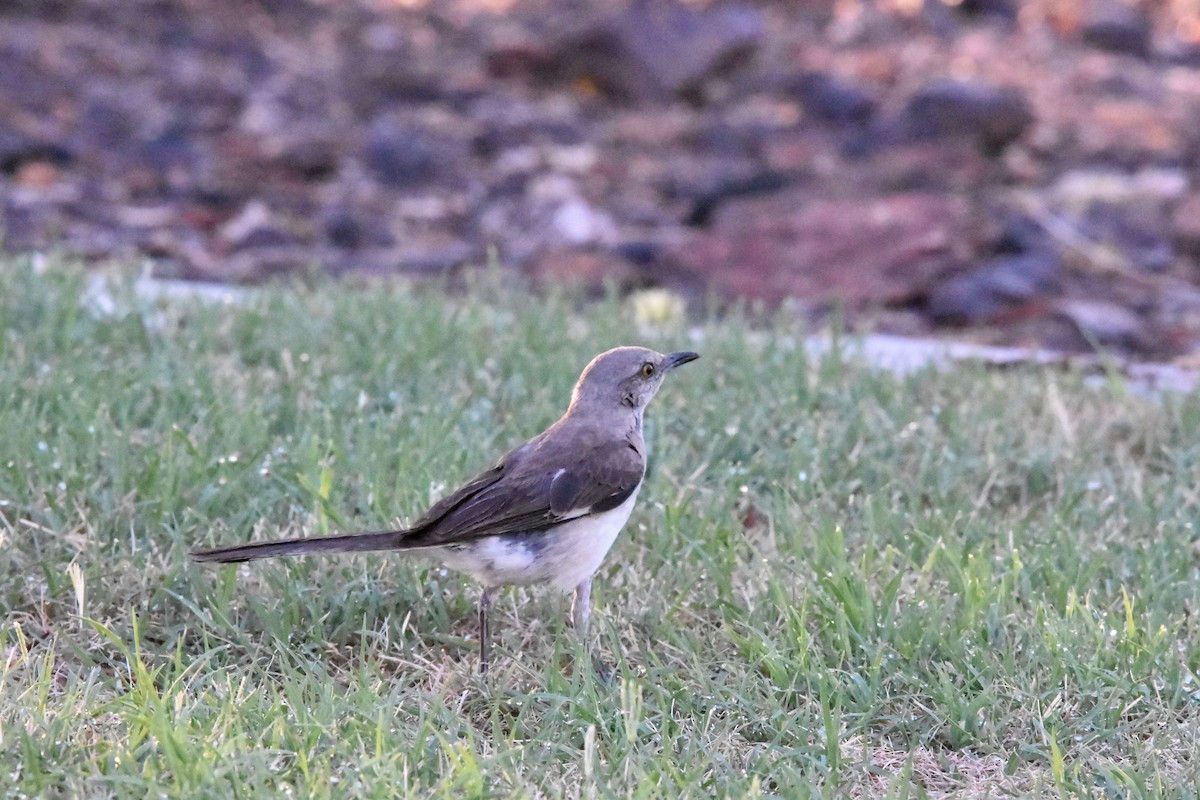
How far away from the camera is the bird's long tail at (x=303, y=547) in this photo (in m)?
4.12

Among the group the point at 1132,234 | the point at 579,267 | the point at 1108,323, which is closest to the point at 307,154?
the point at 579,267

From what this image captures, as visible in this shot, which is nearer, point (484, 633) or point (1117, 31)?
point (484, 633)

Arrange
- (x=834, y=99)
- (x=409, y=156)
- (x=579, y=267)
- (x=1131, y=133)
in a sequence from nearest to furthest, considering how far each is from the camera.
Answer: (x=579, y=267), (x=409, y=156), (x=1131, y=133), (x=834, y=99)

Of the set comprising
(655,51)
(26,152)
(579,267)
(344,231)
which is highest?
(655,51)

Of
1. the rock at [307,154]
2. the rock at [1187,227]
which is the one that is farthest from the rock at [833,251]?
the rock at [307,154]

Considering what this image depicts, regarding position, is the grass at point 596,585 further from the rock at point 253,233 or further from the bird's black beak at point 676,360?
the rock at point 253,233

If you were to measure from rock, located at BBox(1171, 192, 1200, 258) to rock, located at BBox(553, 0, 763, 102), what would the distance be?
4.19m

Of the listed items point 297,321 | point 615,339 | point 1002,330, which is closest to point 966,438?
point 615,339

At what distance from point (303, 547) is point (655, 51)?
30.2 ft

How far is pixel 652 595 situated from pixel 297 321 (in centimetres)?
278

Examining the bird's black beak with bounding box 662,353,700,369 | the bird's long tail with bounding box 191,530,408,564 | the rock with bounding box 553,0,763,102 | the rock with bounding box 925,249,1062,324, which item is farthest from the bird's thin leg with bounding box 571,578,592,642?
the rock with bounding box 553,0,763,102

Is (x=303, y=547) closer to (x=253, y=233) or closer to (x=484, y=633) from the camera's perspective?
(x=484, y=633)

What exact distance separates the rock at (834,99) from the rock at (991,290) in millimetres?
3197

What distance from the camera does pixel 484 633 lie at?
443 cm
